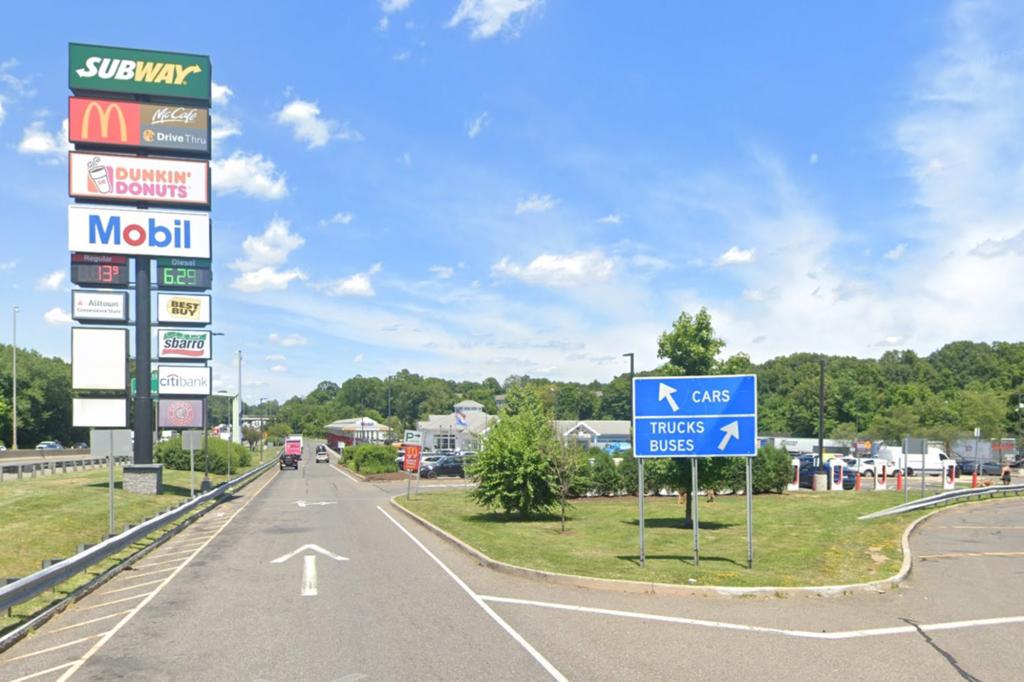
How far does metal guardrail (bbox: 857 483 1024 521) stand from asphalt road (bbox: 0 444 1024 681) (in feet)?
32.4

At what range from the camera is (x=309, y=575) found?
15469 millimetres

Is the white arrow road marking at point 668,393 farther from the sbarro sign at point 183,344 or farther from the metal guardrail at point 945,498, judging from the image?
the sbarro sign at point 183,344

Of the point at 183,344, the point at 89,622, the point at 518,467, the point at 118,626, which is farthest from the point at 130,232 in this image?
the point at 118,626

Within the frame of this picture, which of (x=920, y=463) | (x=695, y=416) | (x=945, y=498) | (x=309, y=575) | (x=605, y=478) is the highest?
(x=695, y=416)

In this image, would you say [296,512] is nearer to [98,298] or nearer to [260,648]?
[98,298]

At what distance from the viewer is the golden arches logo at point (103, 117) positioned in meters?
35.4

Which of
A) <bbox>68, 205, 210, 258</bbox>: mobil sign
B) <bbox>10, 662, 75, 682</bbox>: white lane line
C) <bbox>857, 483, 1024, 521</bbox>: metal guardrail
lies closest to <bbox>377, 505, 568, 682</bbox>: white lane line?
<bbox>10, 662, 75, 682</bbox>: white lane line

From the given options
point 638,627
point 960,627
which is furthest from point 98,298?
point 960,627

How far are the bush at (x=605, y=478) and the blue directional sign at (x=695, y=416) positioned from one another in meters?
19.8

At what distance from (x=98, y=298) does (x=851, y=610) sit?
33868 mm

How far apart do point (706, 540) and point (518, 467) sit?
742 centimetres

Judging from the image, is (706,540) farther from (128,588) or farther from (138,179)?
(138,179)

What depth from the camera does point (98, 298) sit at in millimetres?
35719

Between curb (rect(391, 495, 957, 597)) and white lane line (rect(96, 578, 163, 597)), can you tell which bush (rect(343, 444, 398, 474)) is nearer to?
curb (rect(391, 495, 957, 597))
